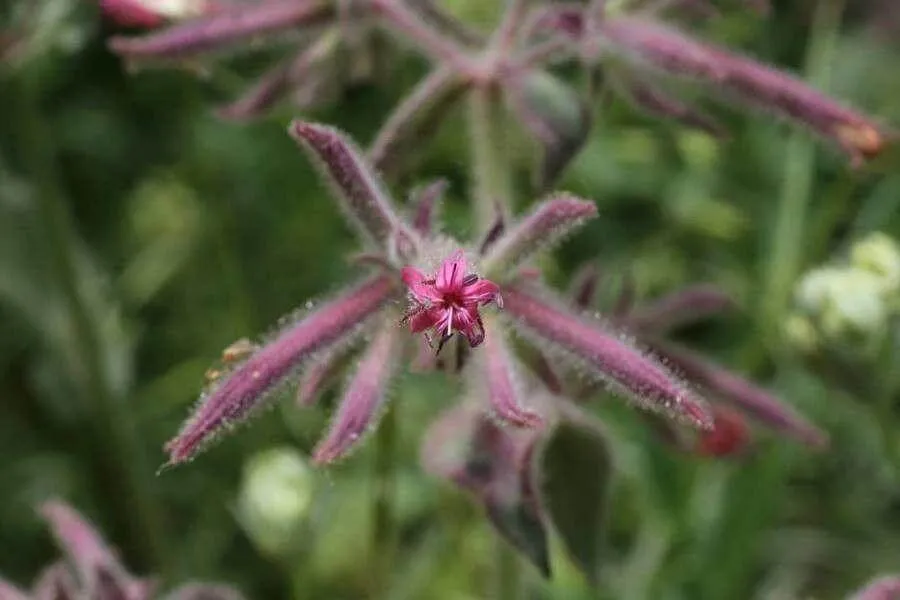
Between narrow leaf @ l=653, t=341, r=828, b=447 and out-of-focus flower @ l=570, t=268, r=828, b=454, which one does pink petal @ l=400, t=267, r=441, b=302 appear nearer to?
out-of-focus flower @ l=570, t=268, r=828, b=454

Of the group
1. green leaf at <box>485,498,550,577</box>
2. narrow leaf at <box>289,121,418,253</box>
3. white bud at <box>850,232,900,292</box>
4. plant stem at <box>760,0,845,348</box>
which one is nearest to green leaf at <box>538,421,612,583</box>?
green leaf at <box>485,498,550,577</box>

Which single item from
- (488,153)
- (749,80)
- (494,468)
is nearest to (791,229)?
(749,80)

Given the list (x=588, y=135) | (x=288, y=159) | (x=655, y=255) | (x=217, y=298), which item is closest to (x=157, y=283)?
(x=217, y=298)

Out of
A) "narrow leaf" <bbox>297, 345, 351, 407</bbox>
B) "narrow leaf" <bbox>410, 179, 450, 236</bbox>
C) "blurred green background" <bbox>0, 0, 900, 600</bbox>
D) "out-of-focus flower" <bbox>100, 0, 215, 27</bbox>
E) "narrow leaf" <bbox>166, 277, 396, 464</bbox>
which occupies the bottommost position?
"blurred green background" <bbox>0, 0, 900, 600</bbox>

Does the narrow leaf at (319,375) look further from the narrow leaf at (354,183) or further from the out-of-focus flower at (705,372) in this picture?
the out-of-focus flower at (705,372)

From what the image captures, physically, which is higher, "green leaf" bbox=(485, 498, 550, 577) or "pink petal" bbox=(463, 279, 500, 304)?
"pink petal" bbox=(463, 279, 500, 304)

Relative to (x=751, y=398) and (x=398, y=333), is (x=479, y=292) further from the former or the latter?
(x=751, y=398)

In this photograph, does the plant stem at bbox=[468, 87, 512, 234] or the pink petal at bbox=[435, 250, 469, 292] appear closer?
the pink petal at bbox=[435, 250, 469, 292]
